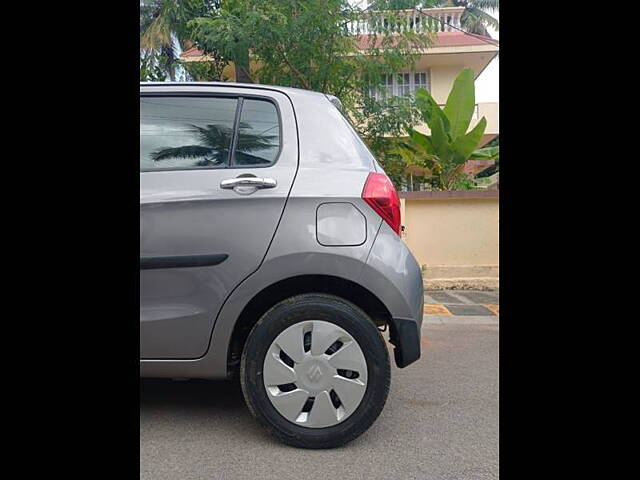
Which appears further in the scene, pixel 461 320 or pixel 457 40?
pixel 457 40

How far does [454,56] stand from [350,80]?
25.3 feet

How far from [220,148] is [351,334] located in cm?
111

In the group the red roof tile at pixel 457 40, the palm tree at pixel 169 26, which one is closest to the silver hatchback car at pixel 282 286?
the palm tree at pixel 169 26

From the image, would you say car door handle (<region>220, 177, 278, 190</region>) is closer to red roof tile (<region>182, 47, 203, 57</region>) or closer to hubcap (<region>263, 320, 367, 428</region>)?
hubcap (<region>263, 320, 367, 428</region>)

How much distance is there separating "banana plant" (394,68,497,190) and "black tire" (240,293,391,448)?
227 inches

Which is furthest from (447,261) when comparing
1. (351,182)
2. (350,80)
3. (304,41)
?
(351,182)

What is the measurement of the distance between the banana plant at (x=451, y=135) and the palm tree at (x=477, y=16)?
50.9 feet

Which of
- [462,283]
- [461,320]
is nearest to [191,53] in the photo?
[462,283]

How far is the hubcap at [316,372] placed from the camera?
6.92ft

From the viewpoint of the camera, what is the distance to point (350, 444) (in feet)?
7.27

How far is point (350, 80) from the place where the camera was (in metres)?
6.55

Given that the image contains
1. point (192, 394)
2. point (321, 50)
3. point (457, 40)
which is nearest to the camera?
point (192, 394)

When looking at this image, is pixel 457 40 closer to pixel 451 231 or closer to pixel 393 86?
pixel 393 86

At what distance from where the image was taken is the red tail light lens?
7.14 feet
